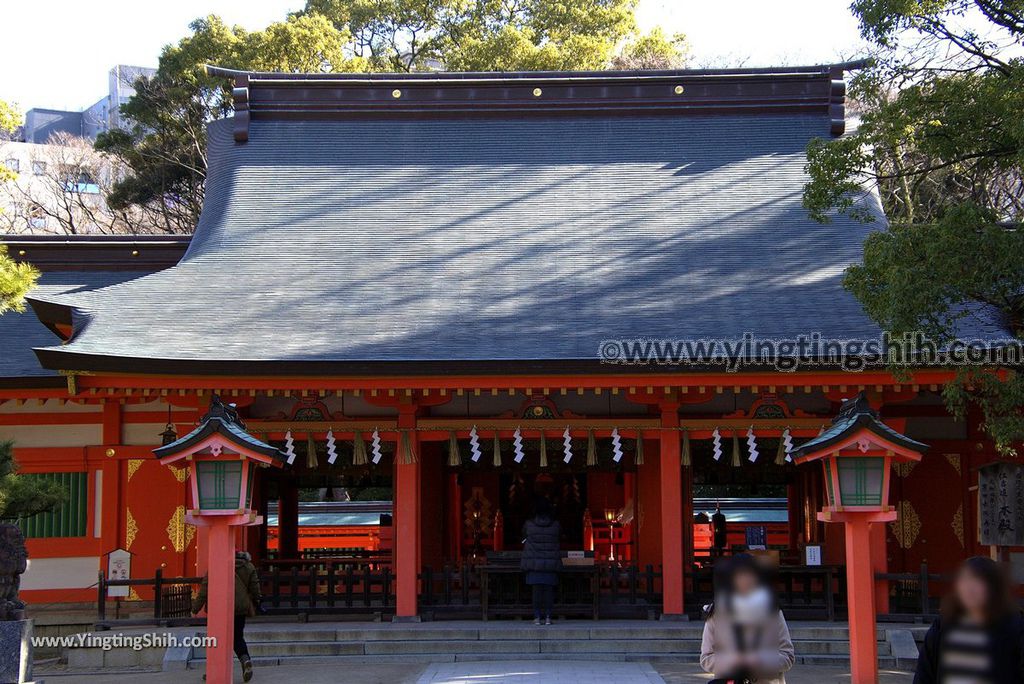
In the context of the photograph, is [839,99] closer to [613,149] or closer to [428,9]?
[613,149]

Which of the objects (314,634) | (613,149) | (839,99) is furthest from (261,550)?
(839,99)

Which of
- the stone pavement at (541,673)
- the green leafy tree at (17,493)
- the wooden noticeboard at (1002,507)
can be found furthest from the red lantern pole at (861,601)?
the green leafy tree at (17,493)

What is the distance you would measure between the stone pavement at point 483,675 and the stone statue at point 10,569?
6.75 ft

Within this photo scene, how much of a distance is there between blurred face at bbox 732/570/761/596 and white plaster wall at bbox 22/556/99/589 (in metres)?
11.8

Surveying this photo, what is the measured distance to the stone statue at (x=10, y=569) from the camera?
9.19m

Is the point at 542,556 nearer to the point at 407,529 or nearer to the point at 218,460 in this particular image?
the point at 407,529

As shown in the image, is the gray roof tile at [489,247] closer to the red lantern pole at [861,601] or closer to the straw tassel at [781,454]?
the straw tassel at [781,454]

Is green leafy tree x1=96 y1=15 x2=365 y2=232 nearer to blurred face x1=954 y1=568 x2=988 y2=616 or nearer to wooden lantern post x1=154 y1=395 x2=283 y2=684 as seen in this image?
wooden lantern post x1=154 y1=395 x2=283 y2=684

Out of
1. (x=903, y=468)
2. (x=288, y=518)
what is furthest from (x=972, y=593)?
(x=288, y=518)

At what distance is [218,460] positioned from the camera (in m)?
9.52

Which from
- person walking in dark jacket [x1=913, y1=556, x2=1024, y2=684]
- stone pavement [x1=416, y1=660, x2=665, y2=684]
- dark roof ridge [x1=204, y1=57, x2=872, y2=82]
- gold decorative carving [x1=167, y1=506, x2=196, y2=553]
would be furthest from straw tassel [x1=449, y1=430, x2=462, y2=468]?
person walking in dark jacket [x1=913, y1=556, x2=1024, y2=684]

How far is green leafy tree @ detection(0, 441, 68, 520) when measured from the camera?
10594 mm

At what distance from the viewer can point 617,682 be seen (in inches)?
393

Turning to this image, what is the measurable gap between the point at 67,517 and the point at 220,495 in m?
6.68
